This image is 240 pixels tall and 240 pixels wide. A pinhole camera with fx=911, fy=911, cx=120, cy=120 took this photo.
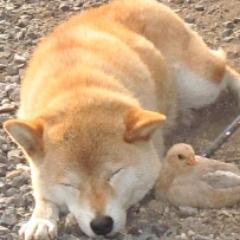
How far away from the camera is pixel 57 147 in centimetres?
403

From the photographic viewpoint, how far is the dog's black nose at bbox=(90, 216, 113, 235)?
3.89 metres

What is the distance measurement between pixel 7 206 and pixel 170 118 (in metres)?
1.31

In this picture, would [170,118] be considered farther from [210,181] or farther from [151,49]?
[210,181]

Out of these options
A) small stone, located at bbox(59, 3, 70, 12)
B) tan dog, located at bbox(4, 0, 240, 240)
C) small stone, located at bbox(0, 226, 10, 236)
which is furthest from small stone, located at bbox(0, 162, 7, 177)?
small stone, located at bbox(59, 3, 70, 12)

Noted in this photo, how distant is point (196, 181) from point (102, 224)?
0.55 metres

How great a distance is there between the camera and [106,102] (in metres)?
4.19

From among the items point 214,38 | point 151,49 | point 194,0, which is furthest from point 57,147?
point 194,0

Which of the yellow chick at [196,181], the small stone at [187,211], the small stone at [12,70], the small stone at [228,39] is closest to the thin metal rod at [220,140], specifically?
the yellow chick at [196,181]

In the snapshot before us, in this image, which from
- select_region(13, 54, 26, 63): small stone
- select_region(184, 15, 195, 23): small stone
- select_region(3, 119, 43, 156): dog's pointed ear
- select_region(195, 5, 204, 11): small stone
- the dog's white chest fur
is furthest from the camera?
select_region(195, 5, 204, 11): small stone

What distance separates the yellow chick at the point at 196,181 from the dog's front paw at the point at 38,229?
1.84ft

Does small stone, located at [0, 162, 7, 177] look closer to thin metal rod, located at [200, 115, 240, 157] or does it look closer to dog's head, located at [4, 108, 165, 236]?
dog's head, located at [4, 108, 165, 236]

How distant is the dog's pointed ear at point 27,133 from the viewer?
4.02 metres

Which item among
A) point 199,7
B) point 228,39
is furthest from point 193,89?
point 199,7

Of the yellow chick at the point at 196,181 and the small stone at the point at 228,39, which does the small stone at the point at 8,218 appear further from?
the small stone at the point at 228,39
